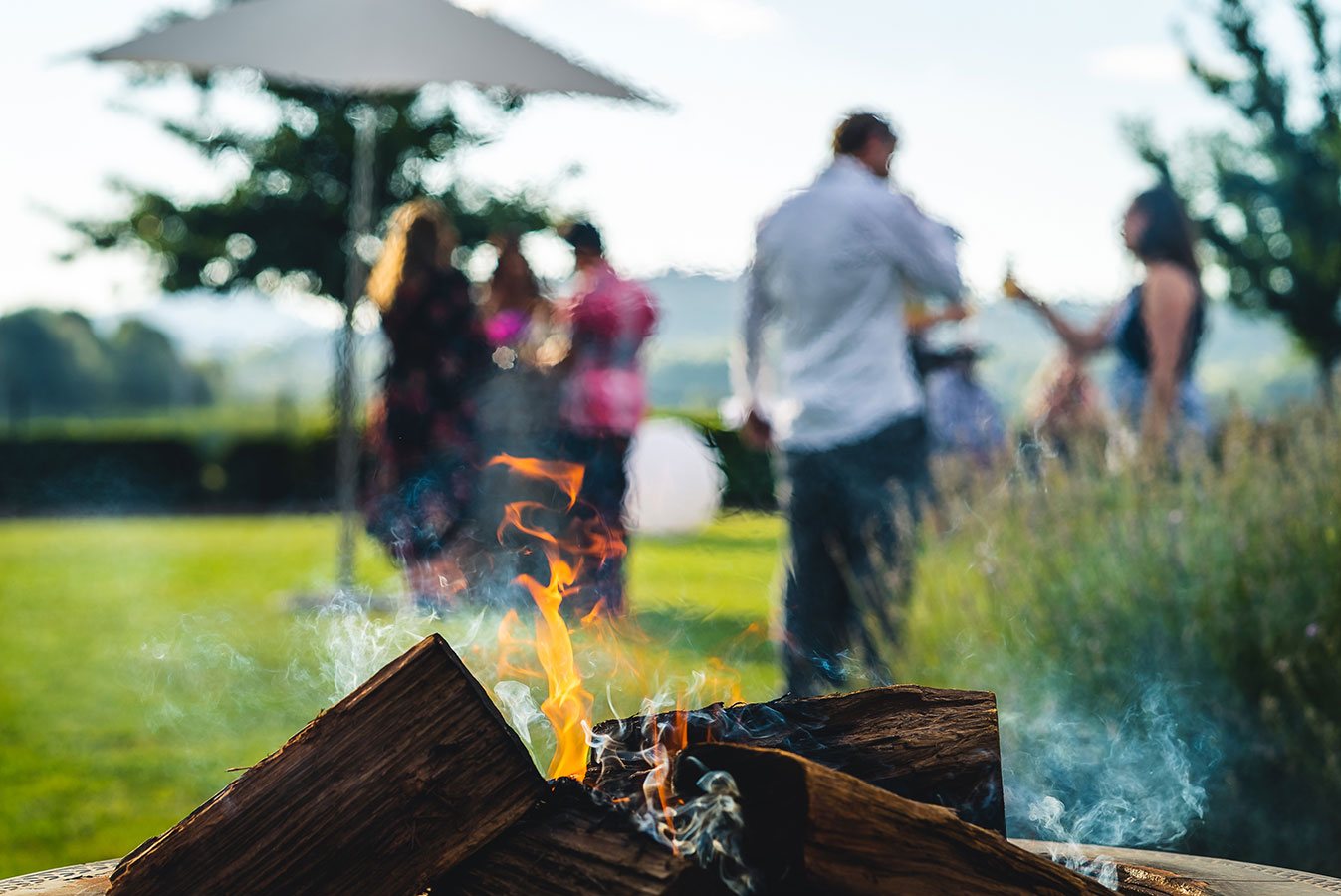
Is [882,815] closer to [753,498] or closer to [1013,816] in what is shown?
Result: [1013,816]

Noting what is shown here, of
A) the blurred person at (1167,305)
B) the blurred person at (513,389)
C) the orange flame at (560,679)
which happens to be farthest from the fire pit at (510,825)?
the blurred person at (1167,305)

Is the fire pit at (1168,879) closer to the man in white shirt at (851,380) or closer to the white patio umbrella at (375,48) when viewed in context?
the man in white shirt at (851,380)

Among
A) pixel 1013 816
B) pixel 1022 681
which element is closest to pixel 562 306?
pixel 1022 681

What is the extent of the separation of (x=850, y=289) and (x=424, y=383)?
75.2 inches

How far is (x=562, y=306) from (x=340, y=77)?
1.87 m

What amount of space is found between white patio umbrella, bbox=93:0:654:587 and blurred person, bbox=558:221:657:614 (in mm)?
1220

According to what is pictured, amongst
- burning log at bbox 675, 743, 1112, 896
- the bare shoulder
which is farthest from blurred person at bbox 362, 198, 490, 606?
burning log at bbox 675, 743, 1112, 896

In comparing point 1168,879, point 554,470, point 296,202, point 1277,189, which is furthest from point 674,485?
point 296,202

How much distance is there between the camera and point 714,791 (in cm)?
143

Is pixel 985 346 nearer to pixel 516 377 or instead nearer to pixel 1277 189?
pixel 516 377

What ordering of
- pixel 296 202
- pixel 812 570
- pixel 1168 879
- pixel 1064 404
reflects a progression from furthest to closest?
pixel 296 202 < pixel 1064 404 < pixel 812 570 < pixel 1168 879

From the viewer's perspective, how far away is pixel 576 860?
54.2 inches

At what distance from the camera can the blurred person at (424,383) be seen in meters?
4.36

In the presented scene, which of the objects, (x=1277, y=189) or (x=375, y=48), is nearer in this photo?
(x=375, y=48)
